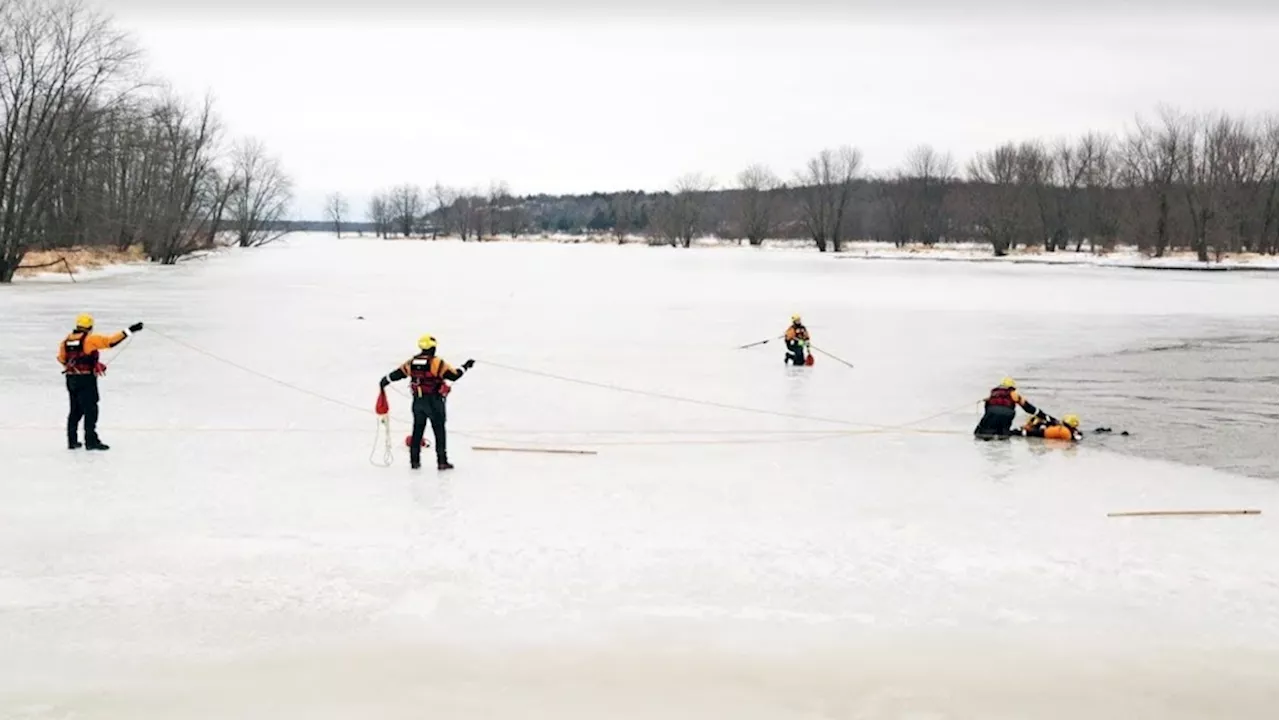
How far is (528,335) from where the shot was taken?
905 inches

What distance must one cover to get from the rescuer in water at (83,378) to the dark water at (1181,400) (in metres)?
10.4

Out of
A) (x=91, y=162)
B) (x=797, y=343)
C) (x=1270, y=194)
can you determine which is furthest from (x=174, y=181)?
(x=1270, y=194)

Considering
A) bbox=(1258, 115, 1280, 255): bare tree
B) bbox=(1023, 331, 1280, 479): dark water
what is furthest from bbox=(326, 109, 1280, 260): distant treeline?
bbox=(1023, 331, 1280, 479): dark water

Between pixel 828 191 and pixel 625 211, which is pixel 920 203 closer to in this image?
pixel 828 191

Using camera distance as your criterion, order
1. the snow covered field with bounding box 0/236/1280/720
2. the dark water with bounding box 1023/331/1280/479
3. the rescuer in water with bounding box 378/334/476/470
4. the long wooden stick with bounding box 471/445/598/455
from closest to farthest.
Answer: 1. the snow covered field with bounding box 0/236/1280/720
2. the rescuer in water with bounding box 378/334/476/470
3. the long wooden stick with bounding box 471/445/598/455
4. the dark water with bounding box 1023/331/1280/479

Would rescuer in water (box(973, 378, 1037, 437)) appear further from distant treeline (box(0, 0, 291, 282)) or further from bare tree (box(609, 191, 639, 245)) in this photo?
bare tree (box(609, 191, 639, 245))

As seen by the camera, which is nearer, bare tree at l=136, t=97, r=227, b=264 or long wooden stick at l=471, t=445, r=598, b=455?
long wooden stick at l=471, t=445, r=598, b=455

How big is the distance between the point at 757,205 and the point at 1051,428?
10997cm

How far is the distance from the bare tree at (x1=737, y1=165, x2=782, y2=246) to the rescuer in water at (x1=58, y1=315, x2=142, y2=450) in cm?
10971

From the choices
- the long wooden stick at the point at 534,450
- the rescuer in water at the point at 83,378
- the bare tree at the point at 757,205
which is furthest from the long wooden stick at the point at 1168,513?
the bare tree at the point at 757,205

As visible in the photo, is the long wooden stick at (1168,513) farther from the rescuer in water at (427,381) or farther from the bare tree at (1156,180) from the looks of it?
the bare tree at (1156,180)

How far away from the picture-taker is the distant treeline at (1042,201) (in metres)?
73.4

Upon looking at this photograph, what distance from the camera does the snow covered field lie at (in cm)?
544

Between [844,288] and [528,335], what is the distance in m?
20.7
